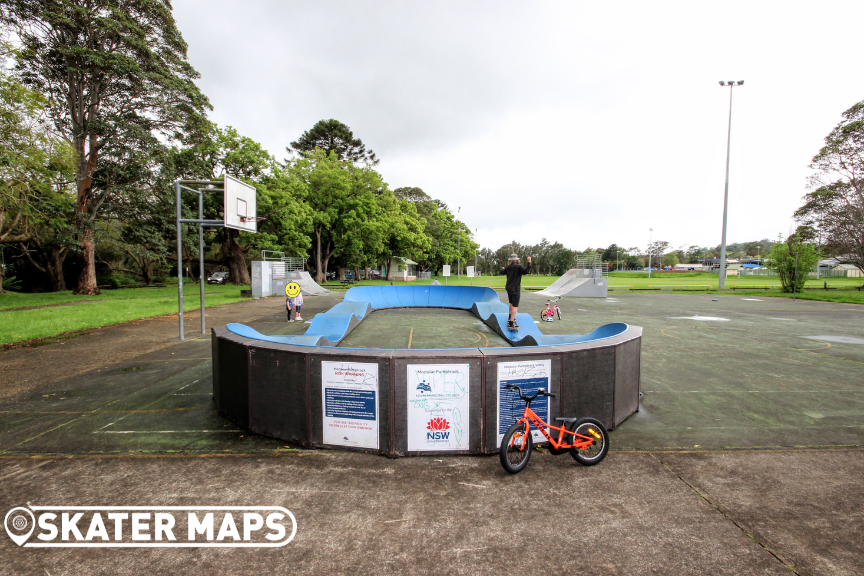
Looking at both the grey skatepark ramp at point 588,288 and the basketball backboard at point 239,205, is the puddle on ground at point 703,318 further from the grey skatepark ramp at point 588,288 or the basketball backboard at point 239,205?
the basketball backboard at point 239,205

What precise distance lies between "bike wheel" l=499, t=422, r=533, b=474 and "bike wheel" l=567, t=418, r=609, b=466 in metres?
0.55

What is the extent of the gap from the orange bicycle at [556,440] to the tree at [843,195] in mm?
53196

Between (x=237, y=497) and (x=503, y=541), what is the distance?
2472mm

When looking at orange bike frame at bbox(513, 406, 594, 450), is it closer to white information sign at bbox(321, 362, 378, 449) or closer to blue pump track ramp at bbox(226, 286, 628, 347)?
white information sign at bbox(321, 362, 378, 449)

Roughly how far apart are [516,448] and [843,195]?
5598cm

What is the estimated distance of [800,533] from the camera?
315cm

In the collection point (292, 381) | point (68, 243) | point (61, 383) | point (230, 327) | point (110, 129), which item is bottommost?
point (61, 383)

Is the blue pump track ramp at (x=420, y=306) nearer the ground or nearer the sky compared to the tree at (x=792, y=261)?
nearer the ground

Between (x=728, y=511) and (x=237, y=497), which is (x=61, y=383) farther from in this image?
(x=728, y=511)

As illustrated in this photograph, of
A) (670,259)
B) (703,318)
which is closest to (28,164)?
(703,318)

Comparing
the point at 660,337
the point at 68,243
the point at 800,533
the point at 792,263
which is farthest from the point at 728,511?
the point at 792,263

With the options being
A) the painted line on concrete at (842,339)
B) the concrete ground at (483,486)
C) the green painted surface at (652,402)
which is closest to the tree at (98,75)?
the green painted surface at (652,402)

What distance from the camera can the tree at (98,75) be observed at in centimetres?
2395

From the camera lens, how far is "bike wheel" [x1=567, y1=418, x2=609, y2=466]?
426cm
